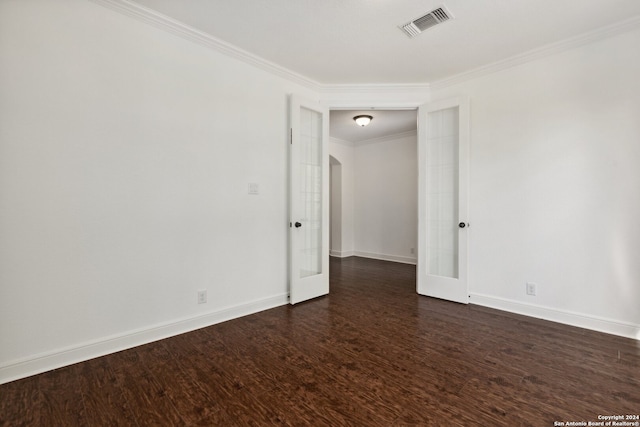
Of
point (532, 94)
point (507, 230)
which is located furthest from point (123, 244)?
point (532, 94)

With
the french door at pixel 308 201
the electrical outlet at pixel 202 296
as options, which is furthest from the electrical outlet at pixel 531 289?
the electrical outlet at pixel 202 296

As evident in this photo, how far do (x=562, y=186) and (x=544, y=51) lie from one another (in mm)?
1435

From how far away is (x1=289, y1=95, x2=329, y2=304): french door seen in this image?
347cm

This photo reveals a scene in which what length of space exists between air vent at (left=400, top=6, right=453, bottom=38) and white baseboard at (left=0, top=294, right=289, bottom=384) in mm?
3217

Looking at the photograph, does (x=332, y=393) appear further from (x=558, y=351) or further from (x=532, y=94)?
(x=532, y=94)

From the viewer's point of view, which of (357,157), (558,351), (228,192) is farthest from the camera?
(357,157)

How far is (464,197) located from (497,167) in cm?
49

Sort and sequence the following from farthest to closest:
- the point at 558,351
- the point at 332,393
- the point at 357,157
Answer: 1. the point at 357,157
2. the point at 558,351
3. the point at 332,393

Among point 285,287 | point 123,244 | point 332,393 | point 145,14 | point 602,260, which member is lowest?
point 332,393

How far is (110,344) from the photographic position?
2.27 m

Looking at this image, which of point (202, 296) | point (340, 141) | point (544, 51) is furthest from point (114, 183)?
point (340, 141)

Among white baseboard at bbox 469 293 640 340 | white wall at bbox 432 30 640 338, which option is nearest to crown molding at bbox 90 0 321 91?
white wall at bbox 432 30 640 338

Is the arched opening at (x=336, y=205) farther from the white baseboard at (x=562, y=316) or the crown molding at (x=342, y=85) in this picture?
the white baseboard at (x=562, y=316)

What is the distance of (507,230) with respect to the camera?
3.25 metres
